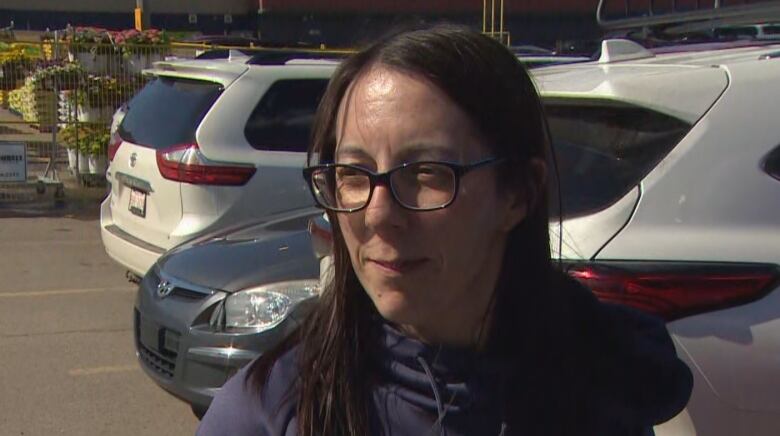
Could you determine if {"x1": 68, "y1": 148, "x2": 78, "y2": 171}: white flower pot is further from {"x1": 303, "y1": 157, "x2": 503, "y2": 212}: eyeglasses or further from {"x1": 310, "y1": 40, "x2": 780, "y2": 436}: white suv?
{"x1": 303, "y1": 157, "x2": 503, "y2": 212}: eyeglasses

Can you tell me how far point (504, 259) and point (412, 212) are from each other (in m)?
0.24

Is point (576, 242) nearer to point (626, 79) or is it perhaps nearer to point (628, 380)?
point (626, 79)

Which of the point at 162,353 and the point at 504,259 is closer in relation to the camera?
the point at 504,259

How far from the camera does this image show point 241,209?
20.1 ft

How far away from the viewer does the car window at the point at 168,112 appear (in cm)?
633

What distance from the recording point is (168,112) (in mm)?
6570

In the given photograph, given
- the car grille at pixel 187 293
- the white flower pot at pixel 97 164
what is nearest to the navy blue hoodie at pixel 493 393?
the car grille at pixel 187 293

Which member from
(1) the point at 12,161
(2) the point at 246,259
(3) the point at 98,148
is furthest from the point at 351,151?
(3) the point at 98,148

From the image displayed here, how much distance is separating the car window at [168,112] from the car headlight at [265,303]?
2.31 metres

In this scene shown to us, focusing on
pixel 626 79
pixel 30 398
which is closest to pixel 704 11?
pixel 626 79

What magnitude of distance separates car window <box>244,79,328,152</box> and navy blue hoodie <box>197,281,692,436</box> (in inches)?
190

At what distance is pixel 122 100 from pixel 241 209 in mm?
6904

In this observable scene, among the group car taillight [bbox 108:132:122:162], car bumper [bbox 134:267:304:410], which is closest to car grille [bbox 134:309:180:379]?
car bumper [bbox 134:267:304:410]

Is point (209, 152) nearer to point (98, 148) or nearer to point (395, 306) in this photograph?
point (395, 306)
